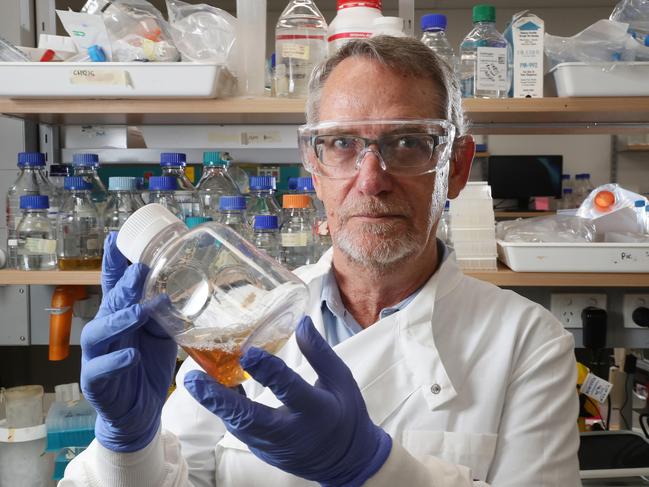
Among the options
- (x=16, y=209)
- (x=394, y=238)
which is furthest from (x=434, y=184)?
(x=16, y=209)

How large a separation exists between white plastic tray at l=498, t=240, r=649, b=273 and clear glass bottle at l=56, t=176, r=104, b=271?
3.57 feet

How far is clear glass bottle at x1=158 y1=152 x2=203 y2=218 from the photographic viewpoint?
170 centimetres

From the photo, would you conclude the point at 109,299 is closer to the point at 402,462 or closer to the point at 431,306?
the point at 402,462

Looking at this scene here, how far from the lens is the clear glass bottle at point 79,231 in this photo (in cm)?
168

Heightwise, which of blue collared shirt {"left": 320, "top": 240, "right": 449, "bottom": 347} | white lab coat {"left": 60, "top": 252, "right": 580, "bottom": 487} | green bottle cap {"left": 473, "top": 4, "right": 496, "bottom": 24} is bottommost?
white lab coat {"left": 60, "top": 252, "right": 580, "bottom": 487}

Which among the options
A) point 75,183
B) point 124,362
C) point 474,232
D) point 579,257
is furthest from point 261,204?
point 124,362

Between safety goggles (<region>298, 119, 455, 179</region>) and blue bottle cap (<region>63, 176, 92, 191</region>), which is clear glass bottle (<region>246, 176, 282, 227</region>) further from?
safety goggles (<region>298, 119, 455, 179</region>)

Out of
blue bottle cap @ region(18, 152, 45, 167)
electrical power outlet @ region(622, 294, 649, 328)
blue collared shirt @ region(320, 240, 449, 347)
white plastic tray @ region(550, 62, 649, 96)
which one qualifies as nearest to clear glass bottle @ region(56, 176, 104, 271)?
blue bottle cap @ region(18, 152, 45, 167)

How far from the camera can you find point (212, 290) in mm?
826

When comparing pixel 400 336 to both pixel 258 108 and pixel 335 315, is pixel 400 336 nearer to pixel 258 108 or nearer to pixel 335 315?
pixel 335 315

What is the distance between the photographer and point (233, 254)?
2.77 ft

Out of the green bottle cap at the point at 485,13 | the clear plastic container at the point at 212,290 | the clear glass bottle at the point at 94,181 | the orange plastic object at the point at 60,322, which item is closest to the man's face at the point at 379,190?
the clear plastic container at the point at 212,290

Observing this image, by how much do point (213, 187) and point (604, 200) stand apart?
1.10 m

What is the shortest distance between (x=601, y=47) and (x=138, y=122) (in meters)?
1.28
